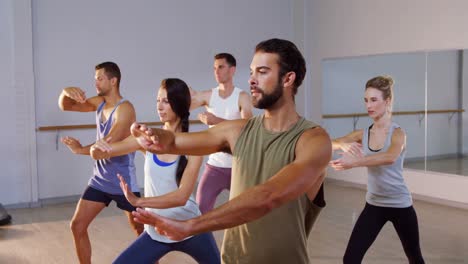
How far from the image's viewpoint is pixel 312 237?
4.67 m

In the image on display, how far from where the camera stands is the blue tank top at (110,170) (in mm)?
3406

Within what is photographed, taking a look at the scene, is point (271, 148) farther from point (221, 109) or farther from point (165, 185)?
point (221, 109)

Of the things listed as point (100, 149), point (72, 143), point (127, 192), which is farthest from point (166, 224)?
point (72, 143)

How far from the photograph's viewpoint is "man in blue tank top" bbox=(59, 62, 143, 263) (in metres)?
3.33

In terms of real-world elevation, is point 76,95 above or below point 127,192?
above

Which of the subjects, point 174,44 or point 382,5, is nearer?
point 382,5

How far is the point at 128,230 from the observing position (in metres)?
5.03

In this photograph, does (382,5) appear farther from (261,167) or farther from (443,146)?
(261,167)

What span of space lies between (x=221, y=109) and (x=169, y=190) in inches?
72.1

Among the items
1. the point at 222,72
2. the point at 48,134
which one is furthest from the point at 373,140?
the point at 48,134

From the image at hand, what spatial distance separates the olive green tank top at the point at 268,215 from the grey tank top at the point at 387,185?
52.9 inches

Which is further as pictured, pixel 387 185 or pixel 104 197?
pixel 104 197

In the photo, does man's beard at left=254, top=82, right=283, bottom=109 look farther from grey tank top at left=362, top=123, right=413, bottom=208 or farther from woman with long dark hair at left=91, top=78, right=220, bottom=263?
grey tank top at left=362, top=123, right=413, bottom=208

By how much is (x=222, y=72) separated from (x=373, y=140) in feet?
4.94
